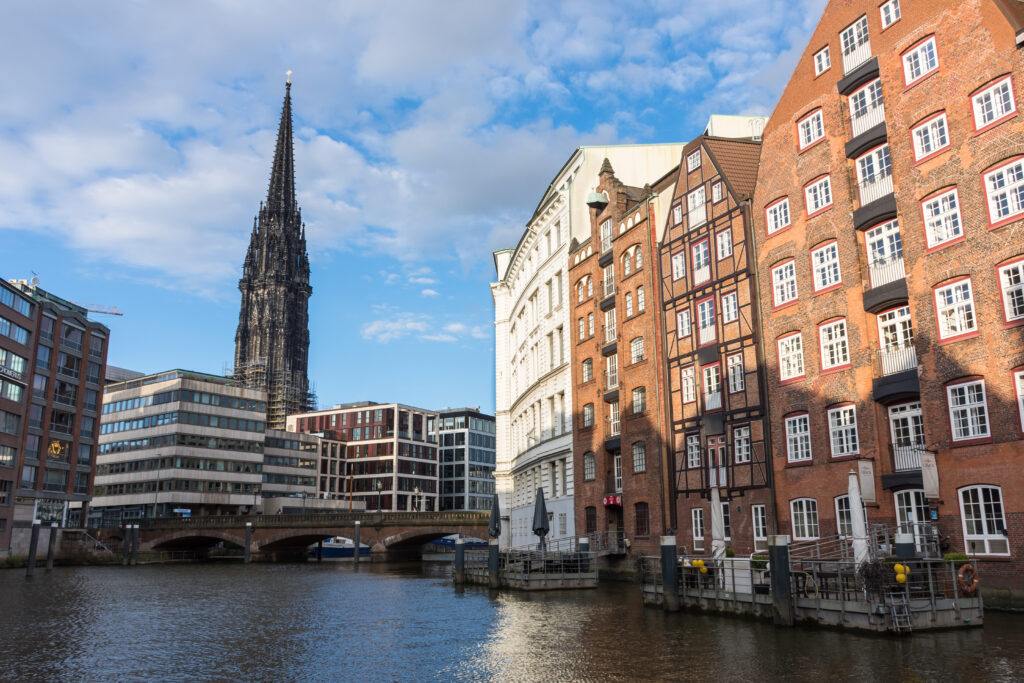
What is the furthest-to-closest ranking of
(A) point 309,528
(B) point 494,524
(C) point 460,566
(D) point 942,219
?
(A) point 309,528
(B) point 494,524
(C) point 460,566
(D) point 942,219

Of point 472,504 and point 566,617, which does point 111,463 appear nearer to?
point 472,504

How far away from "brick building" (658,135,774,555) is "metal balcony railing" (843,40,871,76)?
24.4 ft

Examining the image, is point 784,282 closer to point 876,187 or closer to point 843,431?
point 876,187

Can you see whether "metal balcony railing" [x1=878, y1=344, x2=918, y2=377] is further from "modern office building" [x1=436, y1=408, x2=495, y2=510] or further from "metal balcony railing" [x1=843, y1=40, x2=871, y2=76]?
"modern office building" [x1=436, y1=408, x2=495, y2=510]

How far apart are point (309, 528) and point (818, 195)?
67817mm

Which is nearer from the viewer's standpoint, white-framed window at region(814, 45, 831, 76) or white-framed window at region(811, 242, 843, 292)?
white-framed window at region(811, 242, 843, 292)

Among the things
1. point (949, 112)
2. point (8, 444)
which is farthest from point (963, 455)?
point (8, 444)

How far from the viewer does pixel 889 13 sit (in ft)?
108

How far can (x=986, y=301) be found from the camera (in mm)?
27391

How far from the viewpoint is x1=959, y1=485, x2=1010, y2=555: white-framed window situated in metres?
26.2

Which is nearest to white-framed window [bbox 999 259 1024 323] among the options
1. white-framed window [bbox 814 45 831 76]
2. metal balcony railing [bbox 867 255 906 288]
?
metal balcony railing [bbox 867 255 906 288]

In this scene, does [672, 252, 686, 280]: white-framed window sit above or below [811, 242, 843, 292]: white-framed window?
above

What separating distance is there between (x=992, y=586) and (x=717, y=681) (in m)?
15.6

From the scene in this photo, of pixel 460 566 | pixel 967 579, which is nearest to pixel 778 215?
pixel 967 579
